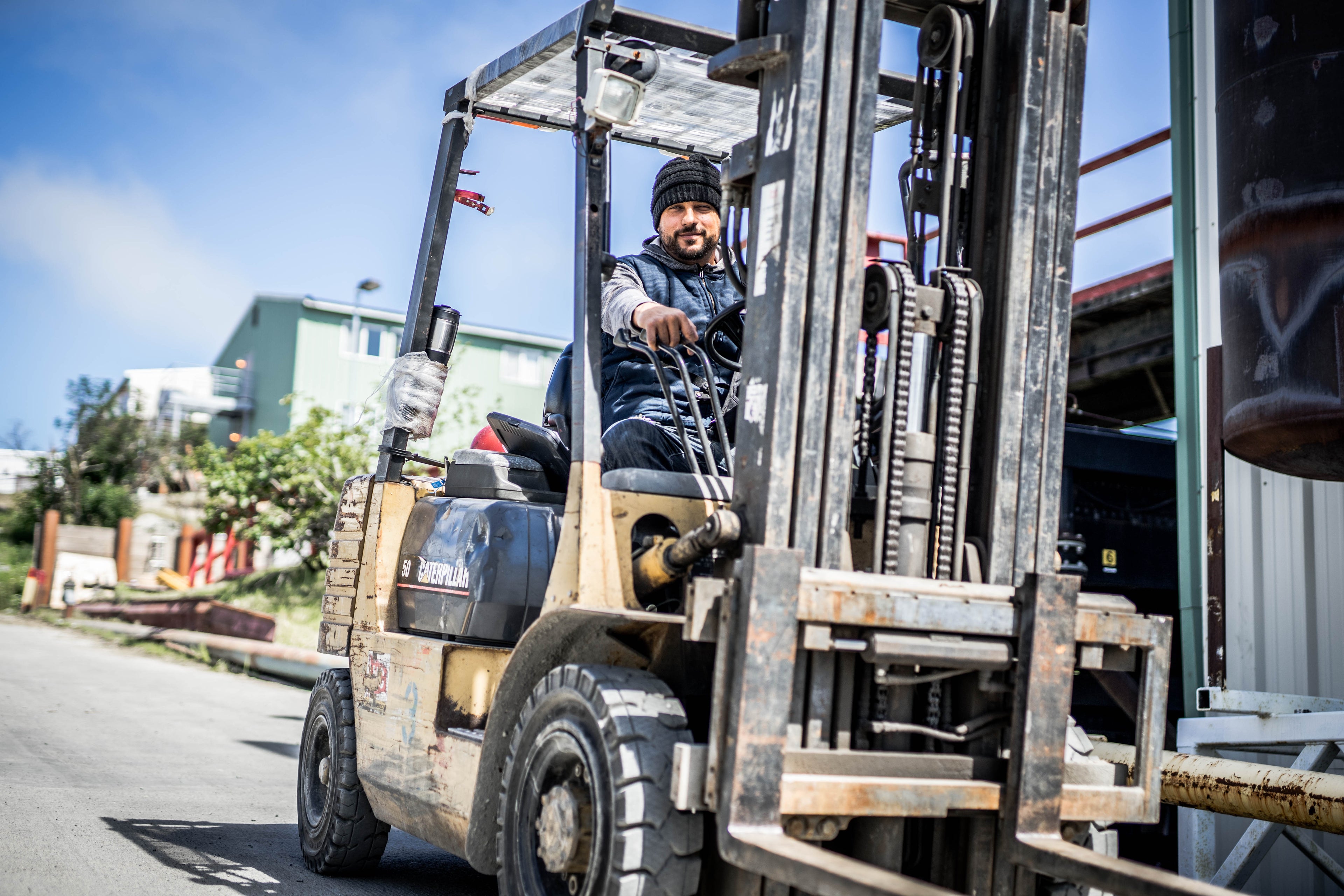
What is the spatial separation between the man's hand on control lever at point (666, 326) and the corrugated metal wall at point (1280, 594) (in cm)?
389

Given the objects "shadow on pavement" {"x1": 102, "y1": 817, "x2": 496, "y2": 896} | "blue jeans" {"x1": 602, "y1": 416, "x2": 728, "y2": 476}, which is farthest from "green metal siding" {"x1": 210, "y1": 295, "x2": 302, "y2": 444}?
"blue jeans" {"x1": 602, "y1": 416, "x2": 728, "y2": 476}

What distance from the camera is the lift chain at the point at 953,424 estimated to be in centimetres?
356

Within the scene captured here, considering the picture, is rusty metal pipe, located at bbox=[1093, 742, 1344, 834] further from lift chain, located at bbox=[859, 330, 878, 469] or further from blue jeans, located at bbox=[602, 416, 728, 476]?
blue jeans, located at bbox=[602, 416, 728, 476]

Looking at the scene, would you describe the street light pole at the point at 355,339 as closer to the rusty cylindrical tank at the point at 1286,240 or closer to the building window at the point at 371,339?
the building window at the point at 371,339

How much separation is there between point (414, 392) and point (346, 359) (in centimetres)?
3791

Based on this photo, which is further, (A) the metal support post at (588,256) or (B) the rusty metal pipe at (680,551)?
(A) the metal support post at (588,256)

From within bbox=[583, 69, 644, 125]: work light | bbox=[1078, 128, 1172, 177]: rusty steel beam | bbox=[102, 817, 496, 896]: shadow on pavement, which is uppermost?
bbox=[1078, 128, 1172, 177]: rusty steel beam

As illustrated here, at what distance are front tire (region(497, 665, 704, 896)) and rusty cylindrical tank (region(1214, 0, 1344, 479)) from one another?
12.9 feet

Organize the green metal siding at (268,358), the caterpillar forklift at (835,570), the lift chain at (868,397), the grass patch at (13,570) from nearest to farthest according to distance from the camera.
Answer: the caterpillar forklift at (835,570) < the lift chain at (868,397) < the grass patch at (13,570) < the green metal siding at (268,358)

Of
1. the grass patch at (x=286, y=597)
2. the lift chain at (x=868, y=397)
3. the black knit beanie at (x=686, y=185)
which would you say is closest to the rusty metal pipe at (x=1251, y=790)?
the lift chain at (x=868, y=397)

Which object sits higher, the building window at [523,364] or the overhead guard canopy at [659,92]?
the building window at [523,364]

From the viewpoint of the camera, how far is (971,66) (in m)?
3.88

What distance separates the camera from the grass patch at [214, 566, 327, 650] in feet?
69.1

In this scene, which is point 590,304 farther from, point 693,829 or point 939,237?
point 693,829
